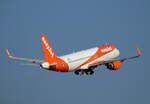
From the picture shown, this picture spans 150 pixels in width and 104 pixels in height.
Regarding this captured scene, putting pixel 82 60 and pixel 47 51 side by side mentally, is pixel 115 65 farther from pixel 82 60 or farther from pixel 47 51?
pixel 47 51

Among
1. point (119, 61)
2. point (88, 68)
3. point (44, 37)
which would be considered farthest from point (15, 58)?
point (119, 61)

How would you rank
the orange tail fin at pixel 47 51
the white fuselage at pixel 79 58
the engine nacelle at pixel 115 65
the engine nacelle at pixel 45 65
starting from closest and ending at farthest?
the engine nacelle at pixel 45 65, the orange tail fin at pixel 47 51, the white fuselage at pixel 79 58, the engine nacelle at pixel 115 65

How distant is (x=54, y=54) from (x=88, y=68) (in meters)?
10.2

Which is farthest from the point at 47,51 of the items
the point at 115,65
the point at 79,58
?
the point at 115,65

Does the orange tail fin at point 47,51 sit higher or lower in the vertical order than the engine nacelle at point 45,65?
higher

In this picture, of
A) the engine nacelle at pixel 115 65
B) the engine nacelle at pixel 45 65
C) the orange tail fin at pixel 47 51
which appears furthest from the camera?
the engine nacelle at pixel 115 65

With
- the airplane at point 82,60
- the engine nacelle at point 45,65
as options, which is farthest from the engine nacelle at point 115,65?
the engine nacelle at point 45,65

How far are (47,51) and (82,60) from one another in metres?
9.46

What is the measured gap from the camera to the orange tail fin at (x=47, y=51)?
107m

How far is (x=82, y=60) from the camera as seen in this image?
113 metres

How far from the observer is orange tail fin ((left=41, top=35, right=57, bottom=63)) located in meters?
107

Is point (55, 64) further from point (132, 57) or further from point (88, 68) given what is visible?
point (132, 57)

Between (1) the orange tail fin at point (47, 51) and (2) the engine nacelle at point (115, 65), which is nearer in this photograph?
(1) the orange tail fin at point (47, 51)

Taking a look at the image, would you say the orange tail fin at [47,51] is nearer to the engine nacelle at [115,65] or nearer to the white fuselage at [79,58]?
the white fuselage at [79,58]
